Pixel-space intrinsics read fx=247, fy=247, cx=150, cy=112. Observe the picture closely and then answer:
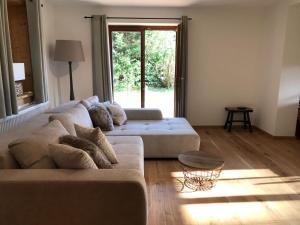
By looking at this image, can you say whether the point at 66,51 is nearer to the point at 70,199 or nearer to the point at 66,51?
the point at 66,51

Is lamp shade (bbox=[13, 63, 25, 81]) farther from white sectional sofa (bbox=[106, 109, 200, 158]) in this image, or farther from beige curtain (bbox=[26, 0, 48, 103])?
white sectional sofa (bbox=[106, 109, 200, 158])

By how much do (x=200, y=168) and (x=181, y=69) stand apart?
2.88 metres

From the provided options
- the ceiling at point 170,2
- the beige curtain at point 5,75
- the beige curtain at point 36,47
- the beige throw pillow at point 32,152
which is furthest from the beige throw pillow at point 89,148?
the ceiling at point 170,2

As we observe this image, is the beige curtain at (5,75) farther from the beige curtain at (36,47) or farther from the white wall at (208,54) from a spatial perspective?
the white wall at (208,54)

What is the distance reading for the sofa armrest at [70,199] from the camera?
59.7 inches

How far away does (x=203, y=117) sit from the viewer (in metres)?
5.23

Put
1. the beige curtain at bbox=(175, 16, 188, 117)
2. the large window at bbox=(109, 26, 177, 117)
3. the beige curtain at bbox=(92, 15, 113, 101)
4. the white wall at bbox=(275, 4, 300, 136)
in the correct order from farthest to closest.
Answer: the large window at bbox=(109, 26, 177, 117), the beige curtain at bbox=(175, 16, 188, 117), the beige curtain at bbox=(92, 15, 113, 101), the white wall at bbox=(275, 4, 300, 136)

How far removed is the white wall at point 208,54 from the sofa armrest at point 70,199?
10.5 feet

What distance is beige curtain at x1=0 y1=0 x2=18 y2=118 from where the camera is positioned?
99.0 inches

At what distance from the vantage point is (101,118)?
3.34m

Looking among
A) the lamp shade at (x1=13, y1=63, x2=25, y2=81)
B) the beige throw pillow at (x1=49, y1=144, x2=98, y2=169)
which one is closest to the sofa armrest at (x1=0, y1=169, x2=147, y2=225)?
the beige throw pillow at (x1=49, y1=144, x2=98, y2=169)

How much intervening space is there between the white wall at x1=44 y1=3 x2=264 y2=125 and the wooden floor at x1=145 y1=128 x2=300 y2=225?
143cm

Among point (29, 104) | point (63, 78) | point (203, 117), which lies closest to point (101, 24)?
point (63, 78)

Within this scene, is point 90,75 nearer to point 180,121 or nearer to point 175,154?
Answer: point 180,121
